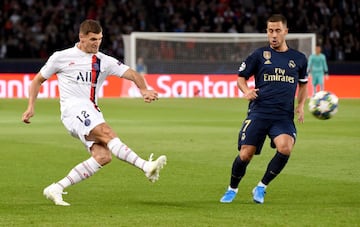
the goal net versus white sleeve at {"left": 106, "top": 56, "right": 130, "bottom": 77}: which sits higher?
white sleeve at {"left": 106, "top": 56, "right": 130, "bottom": 77}

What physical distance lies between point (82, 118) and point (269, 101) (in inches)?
79.0

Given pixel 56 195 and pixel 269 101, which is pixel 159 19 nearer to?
pixel 269 101

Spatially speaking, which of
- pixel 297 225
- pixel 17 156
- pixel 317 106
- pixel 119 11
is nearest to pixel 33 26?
pixel 119 11

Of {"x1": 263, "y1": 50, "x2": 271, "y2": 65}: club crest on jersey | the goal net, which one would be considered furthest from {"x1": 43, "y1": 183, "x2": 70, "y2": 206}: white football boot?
the goal net

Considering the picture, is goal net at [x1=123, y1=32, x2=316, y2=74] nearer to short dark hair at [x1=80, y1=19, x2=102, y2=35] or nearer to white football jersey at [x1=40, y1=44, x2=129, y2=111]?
white football jersey at [x1=40, y1=44, x2=129, y2=111]

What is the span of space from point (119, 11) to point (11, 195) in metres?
32.6

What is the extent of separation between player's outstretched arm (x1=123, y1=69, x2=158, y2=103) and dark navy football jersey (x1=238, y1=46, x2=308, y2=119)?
1.05m

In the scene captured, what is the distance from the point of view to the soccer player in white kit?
33.4ft

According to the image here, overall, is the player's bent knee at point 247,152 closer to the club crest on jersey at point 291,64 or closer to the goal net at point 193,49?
the club crest on jersey at point 291,64

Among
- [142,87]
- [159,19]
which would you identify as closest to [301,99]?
[142,87]

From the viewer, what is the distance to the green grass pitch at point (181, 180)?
934 cm

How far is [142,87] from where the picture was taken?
10.4 m

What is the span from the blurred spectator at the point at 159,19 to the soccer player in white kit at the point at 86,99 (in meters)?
29.3

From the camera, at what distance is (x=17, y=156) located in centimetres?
1603
